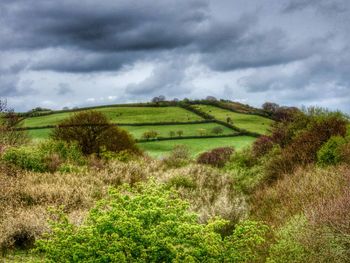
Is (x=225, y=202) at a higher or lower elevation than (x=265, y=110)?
lower

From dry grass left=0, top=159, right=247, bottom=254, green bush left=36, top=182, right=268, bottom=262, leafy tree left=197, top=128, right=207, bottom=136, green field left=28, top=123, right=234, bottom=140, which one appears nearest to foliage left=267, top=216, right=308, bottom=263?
green bush left=36, top=182, right=268, bottom=262

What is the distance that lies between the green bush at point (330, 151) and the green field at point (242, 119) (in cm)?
4168

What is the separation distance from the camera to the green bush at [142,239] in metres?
8.68

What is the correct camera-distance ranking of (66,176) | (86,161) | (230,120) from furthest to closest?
1. (230,120)
2. (86,161)
3. (66,176)

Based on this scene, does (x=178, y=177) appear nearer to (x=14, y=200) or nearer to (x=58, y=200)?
(x=58, y=200)

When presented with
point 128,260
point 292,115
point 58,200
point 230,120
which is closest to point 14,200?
point 58,200

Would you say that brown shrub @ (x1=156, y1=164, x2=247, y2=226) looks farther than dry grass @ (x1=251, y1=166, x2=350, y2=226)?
Yes

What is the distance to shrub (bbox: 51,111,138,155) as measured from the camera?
3756cm

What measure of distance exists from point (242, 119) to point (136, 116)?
15.3 meters

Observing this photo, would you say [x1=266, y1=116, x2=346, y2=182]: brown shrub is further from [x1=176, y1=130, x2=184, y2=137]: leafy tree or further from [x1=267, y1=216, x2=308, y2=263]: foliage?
[x1=176, y1=130, x2=184, y2=137]: leafy tree

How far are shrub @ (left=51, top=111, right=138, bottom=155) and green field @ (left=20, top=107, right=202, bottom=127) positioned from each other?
31.5 metres

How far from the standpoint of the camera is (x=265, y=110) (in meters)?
83.8

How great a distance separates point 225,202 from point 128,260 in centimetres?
1009

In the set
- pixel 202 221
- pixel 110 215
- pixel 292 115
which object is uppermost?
pixel 292 115
